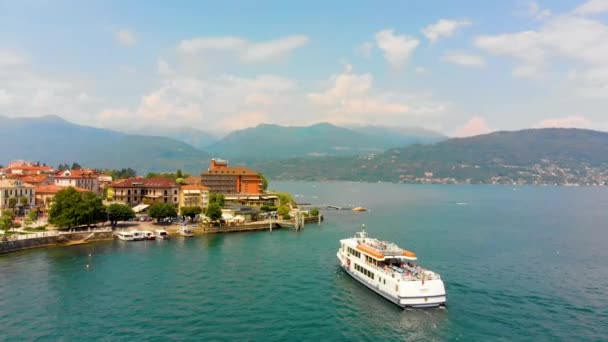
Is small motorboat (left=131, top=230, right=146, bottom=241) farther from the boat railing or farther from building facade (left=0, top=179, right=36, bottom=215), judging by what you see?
the boat railing

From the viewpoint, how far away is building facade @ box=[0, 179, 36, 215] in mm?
82938

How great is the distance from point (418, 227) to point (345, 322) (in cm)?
6294

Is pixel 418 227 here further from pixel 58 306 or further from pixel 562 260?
pixel 58 306

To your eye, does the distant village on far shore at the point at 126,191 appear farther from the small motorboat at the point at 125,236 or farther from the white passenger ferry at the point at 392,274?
the white passenger ferry at the point at 392,274

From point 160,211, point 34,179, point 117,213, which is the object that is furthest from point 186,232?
point 34,179

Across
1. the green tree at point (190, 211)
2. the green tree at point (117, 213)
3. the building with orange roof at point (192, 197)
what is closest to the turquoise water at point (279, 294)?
the green tree at point (117, 213)

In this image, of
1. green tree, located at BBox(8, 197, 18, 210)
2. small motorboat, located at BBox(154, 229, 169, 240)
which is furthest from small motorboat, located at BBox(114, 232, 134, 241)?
green tree, located at BBox(8, 197, 18, 210)

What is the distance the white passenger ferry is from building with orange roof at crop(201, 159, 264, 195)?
94.8m

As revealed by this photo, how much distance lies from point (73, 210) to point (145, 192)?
3235 cm

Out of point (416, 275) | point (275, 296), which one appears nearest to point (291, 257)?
point (275, 296)

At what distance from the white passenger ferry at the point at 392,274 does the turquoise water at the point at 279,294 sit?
1.19 metres

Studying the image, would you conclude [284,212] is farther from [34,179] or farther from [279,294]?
[34,179]

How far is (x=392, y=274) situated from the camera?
41.3 metres

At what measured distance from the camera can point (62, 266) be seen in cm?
5294
